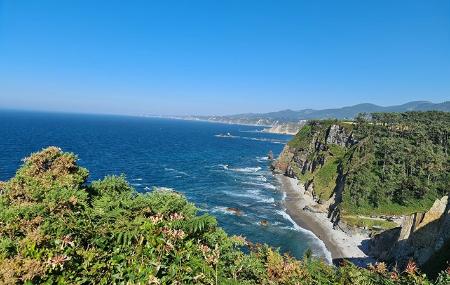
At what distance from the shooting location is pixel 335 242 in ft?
215

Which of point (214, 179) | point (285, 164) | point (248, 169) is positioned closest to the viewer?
point (214, 179)

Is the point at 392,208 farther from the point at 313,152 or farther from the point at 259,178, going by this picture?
the point at 313,152

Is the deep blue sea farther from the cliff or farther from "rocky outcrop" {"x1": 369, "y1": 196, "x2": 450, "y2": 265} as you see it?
the cliff

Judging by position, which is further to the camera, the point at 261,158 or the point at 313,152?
the point at 261,158

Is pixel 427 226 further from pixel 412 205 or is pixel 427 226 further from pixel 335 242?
pixel 412 205

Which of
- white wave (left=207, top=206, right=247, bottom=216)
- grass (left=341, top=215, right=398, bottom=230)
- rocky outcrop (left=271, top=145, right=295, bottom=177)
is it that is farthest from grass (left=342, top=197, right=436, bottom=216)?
rocky outcrop (left=271, top=145, right=295, bottom=177)

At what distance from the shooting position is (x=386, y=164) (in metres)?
94.3

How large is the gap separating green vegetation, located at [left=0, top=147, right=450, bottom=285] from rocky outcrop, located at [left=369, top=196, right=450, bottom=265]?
109ft

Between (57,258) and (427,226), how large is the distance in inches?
1883

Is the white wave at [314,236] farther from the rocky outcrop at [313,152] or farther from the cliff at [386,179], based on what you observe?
the rocky outcrop at [313,152]

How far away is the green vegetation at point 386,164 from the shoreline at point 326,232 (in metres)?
5.24

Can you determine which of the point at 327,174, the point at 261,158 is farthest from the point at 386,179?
the point at 261,158

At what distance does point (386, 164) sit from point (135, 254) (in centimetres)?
9552

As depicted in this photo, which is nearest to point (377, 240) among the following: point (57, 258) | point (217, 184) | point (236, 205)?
point (236, 205)
